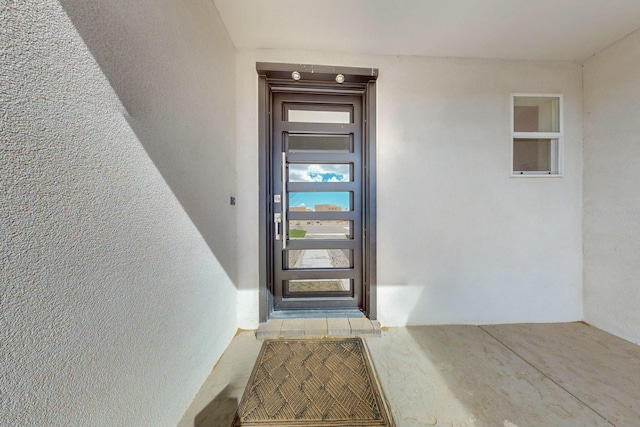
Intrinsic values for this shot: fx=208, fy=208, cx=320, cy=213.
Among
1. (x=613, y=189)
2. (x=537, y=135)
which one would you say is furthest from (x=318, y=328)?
(x=613, y=189)

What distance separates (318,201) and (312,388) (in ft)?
4.94

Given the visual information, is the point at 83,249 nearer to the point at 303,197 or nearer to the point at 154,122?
the point at 154,122

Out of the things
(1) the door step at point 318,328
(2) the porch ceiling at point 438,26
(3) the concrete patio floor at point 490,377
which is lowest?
(3) the concrete patio floor at point 490,377

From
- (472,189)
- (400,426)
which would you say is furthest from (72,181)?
(472,189)

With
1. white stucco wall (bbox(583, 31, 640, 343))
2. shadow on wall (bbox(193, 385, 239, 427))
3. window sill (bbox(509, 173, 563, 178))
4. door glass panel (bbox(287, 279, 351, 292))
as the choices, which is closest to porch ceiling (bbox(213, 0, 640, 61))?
white stucco wall (bbox(583, 31, 640, 343))

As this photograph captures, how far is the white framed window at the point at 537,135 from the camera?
2127mm

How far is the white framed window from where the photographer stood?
2.13 m

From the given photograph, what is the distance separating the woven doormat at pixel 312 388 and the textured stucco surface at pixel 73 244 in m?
0.49

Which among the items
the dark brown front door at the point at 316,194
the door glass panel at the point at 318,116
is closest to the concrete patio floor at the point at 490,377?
the dark brown front door at the point at 316,194

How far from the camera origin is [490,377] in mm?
1473

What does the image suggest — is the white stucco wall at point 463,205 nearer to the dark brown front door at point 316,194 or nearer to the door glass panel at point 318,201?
the dark brown front door at point 316,194

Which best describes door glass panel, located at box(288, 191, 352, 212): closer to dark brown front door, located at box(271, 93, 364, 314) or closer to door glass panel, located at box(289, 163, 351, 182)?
dark brown front door, located at box(271, 93, 364, 314)

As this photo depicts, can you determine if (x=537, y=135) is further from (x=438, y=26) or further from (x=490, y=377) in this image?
(x=490, y=377)

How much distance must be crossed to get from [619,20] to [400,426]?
3414mm
